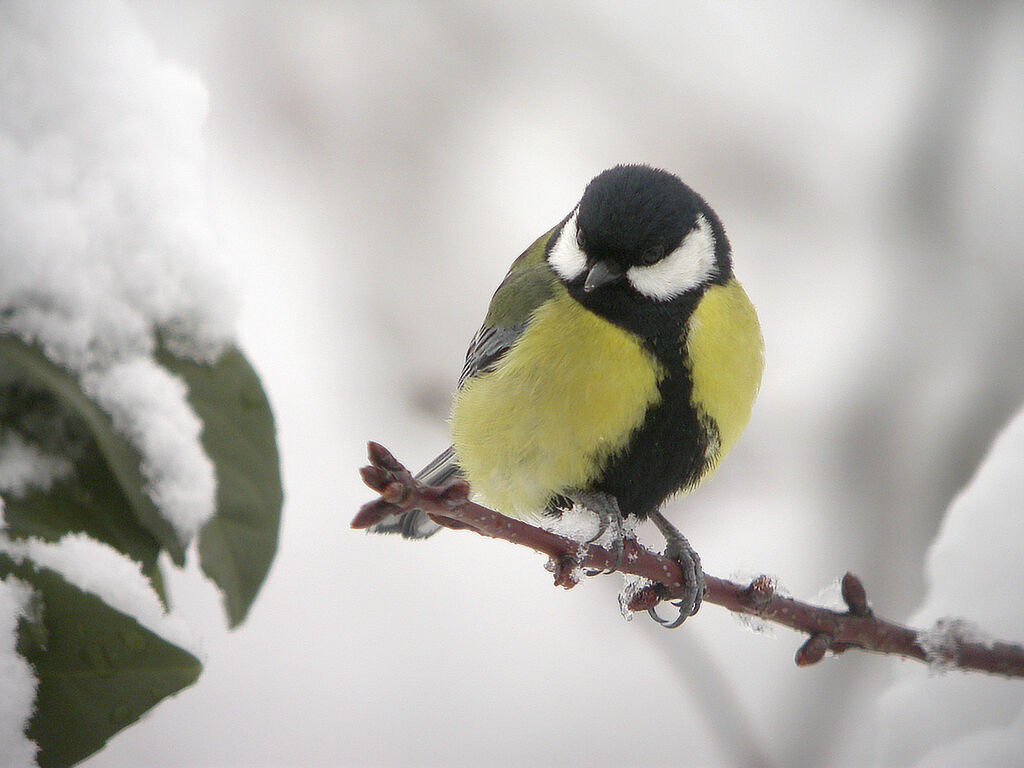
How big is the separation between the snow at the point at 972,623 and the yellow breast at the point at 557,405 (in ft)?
1.46

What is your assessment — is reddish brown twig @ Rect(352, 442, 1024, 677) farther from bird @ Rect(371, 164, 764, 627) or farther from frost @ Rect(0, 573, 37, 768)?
frost @ Rect(0, 573, 37, 768)

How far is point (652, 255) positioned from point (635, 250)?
36 millimetres

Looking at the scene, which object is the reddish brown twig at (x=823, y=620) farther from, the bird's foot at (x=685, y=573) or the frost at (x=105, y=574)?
the frost at (x=105, y=574)

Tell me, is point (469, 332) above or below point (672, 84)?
below

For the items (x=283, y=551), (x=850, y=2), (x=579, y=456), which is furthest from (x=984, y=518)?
(x=850, y=2)

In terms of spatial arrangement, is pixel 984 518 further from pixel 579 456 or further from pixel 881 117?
pixel 881 117

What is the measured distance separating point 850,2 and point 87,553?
2678 millimetres

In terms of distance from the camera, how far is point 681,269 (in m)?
1.25

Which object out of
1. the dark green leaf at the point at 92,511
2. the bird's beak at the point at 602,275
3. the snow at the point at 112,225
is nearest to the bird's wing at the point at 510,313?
the bird's beak at the point at 602,275

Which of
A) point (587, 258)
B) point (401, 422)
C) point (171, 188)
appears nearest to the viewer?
point (171, 188)

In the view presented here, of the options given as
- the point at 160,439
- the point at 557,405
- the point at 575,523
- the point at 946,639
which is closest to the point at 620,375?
the point at 557,405

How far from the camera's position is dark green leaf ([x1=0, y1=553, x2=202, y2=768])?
0.61 m

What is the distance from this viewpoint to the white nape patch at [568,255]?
1.26 metres

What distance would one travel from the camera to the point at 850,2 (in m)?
2.54
